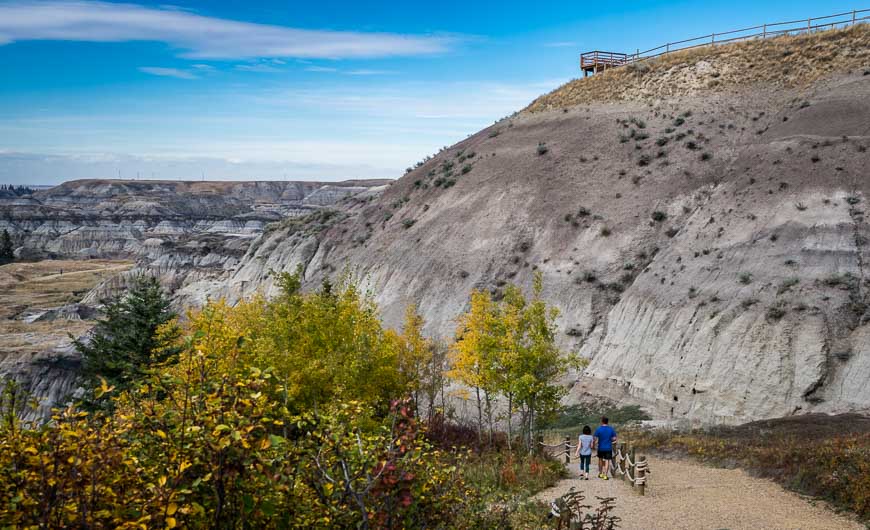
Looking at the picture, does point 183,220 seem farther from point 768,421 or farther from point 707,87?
point 768,421

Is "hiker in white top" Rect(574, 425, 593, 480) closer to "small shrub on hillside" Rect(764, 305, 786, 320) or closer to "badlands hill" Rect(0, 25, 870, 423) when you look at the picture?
"badlands hill" Rect(0, 25, 870, 423)

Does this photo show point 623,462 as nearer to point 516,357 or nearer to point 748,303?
point 516,357

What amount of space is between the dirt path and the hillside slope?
11.0 m

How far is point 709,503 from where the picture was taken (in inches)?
704

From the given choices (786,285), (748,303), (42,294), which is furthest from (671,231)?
(42,294)

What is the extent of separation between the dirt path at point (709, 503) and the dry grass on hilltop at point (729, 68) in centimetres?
4144

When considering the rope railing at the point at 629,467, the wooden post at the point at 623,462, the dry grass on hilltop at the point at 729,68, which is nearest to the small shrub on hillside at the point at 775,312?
the rope railing at the point at 629,467

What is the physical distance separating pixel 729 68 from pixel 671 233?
909 inches

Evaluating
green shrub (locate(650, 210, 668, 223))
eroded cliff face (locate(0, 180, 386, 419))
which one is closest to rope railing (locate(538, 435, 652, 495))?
eroded cliff face (locate(0, 180, 386, 419))

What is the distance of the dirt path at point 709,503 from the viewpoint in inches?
647

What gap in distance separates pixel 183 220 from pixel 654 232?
153 metres

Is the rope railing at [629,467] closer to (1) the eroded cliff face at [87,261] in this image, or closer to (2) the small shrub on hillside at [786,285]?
(2) the small shrub on hillside at [786,285]

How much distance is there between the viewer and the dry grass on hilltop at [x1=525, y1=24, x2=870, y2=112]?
5184cm

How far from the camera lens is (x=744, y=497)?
1836 cm
